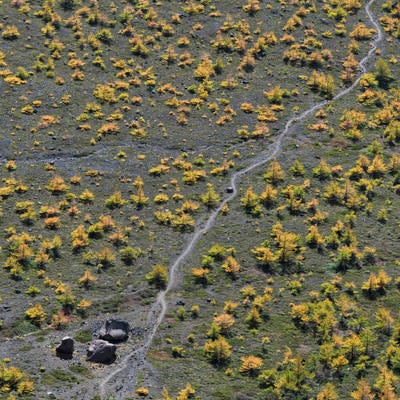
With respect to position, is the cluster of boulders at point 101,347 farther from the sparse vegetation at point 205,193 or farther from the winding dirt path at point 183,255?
the winding dirt path at point 183,255

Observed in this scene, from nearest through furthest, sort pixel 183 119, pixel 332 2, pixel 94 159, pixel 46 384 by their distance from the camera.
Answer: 1. pixel 46 384
2. pixel 94 159
3. pixel 183 119
4. pixel 332 2

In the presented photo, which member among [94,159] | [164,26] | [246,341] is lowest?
[246,341]

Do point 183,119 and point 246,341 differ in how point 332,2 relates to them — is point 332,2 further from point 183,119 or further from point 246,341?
point 246,341

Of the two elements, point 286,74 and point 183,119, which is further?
point 286,74

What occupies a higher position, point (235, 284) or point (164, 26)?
point (164, 26)

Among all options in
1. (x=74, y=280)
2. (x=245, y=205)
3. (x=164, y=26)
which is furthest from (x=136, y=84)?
(x=74, y=280)

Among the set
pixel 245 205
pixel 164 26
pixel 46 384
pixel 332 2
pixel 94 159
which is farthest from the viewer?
pixel 332 2

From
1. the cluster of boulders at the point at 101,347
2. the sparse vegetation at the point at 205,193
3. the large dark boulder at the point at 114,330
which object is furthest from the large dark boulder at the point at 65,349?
the large dark boulder at the point at 114,330
